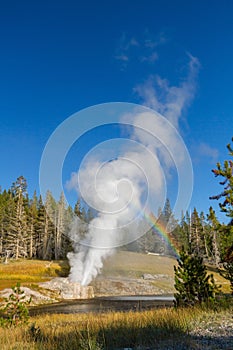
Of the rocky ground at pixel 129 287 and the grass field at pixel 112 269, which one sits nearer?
the rocky ground at pixel 129 287

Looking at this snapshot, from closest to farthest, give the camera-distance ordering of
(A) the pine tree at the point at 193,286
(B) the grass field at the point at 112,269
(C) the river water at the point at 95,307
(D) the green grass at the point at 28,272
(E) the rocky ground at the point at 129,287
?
(A) the pine tree at the point at 193,286 < (C) the river water at the point at 95,307 < (E) the rocky ground at the point at 129,287 < (D) the green grass at the point at 28,272 < (B) the grass field at the point at 112,269

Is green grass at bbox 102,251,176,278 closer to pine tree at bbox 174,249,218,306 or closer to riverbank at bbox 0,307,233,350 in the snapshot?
pine tree at bbox 174,249,218,306

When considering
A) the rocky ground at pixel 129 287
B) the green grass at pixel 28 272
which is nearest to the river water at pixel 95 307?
the rocky ground at pixel 129 287

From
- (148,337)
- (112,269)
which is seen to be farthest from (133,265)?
(148,337)

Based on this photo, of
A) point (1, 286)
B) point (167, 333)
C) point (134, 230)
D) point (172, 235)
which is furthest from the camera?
point (172, 235)

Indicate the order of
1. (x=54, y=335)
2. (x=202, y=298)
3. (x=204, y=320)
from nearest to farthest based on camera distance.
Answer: (x=54, y=335) → (x=204, y=320) → (x=202, y=298)

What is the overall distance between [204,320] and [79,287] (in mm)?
32352

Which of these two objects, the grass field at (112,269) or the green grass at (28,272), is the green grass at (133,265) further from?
the green grass at (28,272)

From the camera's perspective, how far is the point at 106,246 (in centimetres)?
5784

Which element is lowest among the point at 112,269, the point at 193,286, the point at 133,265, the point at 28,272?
the point at 193,286

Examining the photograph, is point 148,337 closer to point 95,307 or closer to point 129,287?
point 95,307

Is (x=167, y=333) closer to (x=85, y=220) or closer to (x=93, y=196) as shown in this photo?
(x=93, y=196)

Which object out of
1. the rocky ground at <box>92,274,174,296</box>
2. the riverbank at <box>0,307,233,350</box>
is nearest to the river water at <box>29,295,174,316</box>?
the rocky ground at <box>92,274,174,296</box>

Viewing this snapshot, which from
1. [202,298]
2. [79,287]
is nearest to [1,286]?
[79,287]
